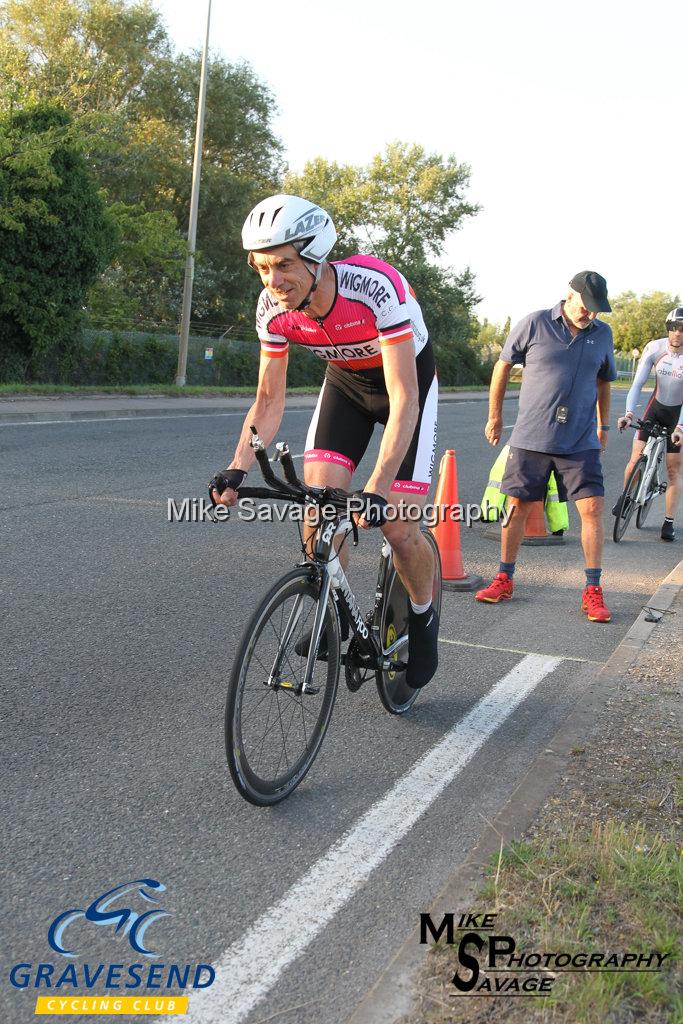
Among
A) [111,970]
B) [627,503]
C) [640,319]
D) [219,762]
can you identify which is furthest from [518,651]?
[640,319]

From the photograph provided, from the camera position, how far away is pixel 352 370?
4176 mm

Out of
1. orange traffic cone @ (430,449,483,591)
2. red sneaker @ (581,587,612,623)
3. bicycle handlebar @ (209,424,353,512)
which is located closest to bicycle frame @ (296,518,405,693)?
bicycle handlebar @ (209,424,353,512)

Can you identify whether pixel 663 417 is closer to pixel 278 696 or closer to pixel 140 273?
pixel 278 696

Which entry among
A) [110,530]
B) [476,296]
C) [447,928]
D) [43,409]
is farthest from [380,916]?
[476,296]

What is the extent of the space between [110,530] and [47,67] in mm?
36938

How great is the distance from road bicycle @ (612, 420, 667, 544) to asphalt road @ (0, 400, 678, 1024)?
1.62m

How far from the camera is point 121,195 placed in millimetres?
40125

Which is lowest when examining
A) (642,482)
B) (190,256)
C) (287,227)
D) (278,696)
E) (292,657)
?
(278,696)

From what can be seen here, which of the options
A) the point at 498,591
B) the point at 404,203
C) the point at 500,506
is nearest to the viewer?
the point at 498,591

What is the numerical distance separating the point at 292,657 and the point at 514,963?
138cm

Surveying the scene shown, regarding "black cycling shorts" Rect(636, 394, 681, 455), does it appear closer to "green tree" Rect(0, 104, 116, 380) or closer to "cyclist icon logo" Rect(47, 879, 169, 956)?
"cyclist icon logo" Rect(47, 879, 169, 956)

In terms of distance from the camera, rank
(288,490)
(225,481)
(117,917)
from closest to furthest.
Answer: (117,917), (288,490), (225,481)

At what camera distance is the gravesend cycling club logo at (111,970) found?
2461 millimetres

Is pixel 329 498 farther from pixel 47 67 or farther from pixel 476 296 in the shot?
pixel 476 296
